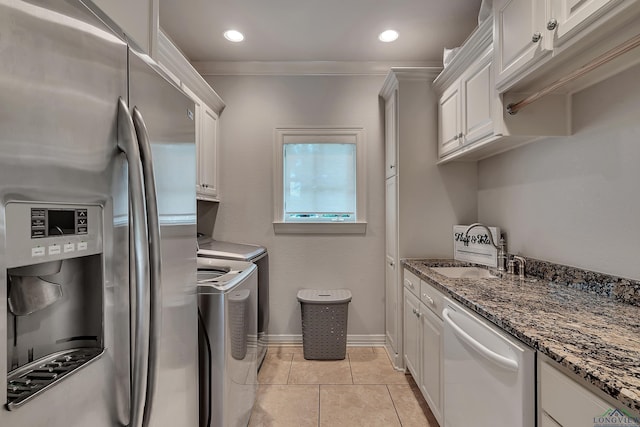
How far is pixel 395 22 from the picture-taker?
249 centimetres

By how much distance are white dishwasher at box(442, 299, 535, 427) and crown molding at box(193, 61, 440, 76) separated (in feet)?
7.89

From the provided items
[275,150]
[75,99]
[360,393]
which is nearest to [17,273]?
[75,99]

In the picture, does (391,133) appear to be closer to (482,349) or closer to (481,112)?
(481,112)

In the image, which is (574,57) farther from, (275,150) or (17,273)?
(275,150)

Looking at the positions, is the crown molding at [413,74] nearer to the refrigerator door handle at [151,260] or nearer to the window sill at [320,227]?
the window sill at [320,227]

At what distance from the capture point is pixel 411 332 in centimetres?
238

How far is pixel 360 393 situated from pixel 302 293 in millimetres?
978

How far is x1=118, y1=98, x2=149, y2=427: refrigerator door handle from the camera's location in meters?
0.71

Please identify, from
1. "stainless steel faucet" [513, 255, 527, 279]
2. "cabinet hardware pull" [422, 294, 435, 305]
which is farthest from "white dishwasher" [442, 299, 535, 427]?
"stainless steel faucet" [513, 255, 527, 279]

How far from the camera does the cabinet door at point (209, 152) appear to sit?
8.92 feet

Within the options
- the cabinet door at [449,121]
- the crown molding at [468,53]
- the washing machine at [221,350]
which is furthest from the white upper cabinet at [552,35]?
the washing machine at [221,350]

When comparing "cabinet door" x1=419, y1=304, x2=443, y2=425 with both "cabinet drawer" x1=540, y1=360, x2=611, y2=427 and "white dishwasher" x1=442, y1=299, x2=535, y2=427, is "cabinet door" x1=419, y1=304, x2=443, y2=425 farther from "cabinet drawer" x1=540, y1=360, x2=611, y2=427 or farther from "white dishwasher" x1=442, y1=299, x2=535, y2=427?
"cabinet drawer" x1=540, y1=360, x2=611, y2=427

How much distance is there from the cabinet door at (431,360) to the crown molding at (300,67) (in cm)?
228

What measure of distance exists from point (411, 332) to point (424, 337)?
290mm
